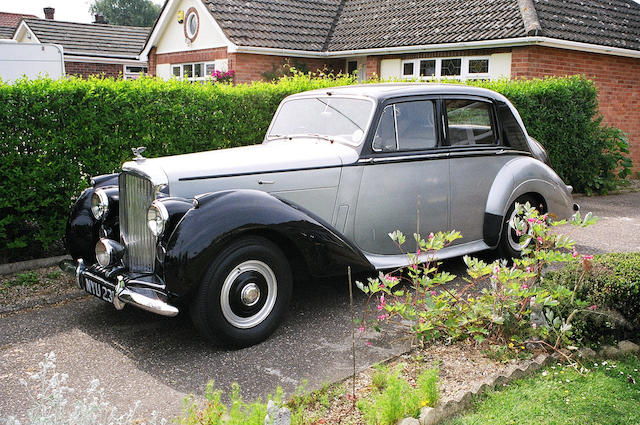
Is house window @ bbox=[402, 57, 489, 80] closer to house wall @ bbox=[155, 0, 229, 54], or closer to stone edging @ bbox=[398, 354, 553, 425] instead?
house wall @ bbox=[155, 0, 229, 54]

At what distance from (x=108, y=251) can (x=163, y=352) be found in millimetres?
932

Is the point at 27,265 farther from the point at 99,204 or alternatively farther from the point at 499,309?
the point at 499,309

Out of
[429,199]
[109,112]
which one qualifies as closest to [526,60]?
[429,199]

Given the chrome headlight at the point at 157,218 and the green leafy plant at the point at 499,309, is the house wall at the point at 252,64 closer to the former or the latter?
the chrome headlight at the point at 157,218

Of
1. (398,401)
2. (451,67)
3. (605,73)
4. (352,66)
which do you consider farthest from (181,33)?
(398,401)

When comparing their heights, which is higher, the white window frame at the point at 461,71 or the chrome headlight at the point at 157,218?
the white window frame at the point at 461,71

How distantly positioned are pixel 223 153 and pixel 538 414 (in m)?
3.18

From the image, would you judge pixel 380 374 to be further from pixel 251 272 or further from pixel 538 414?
pixel 251 272

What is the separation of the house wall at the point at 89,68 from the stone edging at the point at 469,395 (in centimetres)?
2239

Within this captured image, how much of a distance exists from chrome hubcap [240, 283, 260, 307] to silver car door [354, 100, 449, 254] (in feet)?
4.07

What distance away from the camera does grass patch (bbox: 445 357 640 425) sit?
3.29m

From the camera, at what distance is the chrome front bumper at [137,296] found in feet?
13.2

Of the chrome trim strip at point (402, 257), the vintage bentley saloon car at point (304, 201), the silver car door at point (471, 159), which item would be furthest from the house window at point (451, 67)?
the chrome trim strip at point (402, 257)

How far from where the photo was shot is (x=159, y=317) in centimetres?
507
